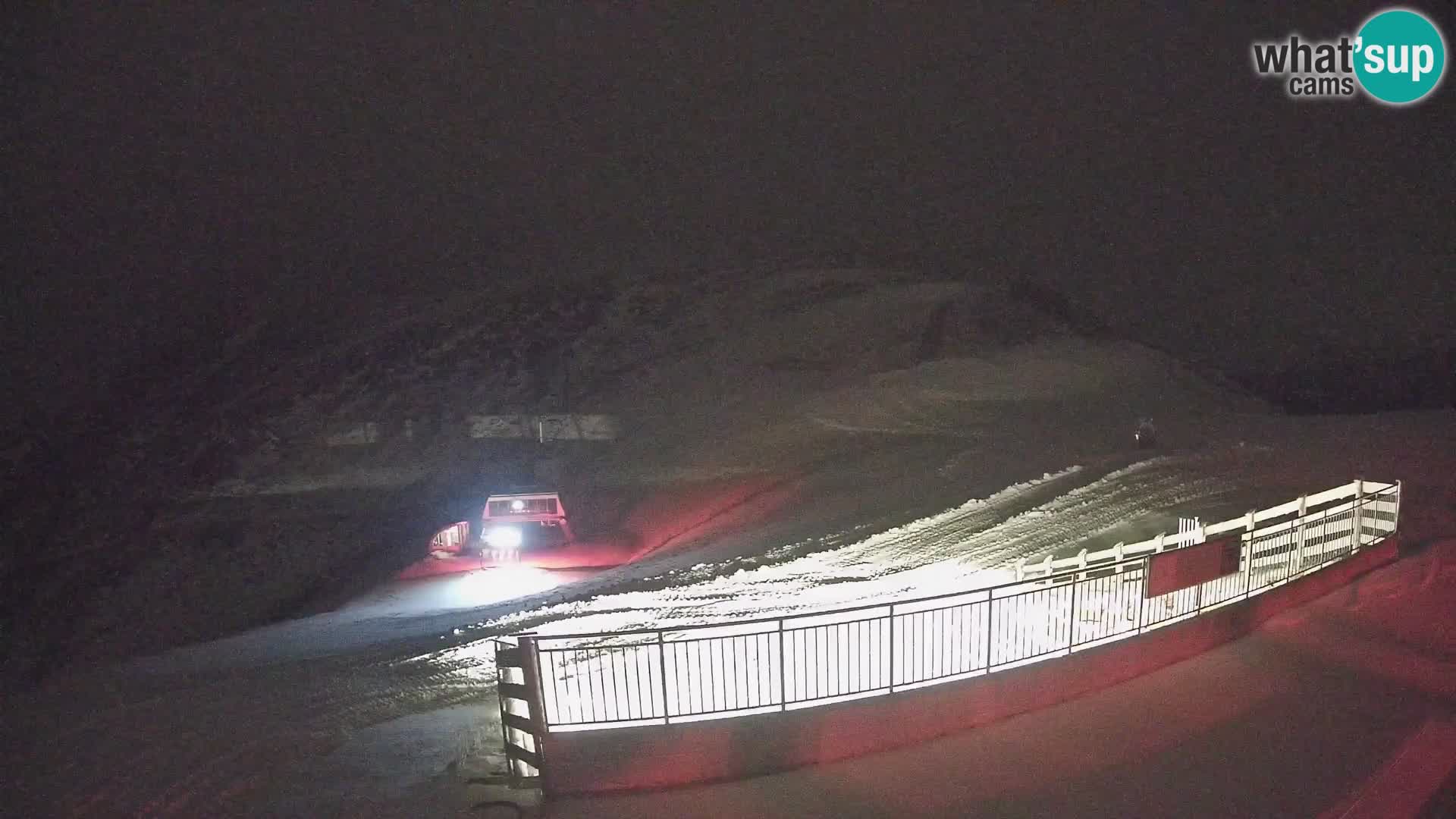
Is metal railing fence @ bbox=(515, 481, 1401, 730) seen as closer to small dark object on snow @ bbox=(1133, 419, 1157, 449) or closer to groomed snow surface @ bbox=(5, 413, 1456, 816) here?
groomed snow surface @ bbox=(5, 413, 1456, 816)

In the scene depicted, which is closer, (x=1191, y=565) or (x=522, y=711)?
(x=522, y=711)

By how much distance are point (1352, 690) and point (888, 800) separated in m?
4.49

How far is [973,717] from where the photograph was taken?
21.5 feet

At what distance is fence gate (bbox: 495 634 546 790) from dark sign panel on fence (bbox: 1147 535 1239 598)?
18.0 feet

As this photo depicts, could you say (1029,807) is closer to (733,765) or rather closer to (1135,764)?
(1135,764)

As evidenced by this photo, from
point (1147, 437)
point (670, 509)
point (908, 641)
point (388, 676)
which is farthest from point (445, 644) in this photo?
point (1147, 437)

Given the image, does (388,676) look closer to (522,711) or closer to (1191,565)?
(522,711)

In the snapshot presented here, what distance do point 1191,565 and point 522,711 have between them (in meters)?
6.27

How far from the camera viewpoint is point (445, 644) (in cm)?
989

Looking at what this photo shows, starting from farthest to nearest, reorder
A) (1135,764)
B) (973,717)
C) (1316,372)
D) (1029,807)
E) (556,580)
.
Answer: (1316,372), (556,580), (973,717), (1135,764), (1029,807)

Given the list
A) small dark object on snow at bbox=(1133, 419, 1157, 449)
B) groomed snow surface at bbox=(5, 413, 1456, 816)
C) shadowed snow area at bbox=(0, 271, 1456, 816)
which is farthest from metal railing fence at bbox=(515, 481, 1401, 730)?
small dark object on snow at bbox=(1133, 419, 1157, 449)

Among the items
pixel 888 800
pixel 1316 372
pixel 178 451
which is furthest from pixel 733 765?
pixel 1316 372

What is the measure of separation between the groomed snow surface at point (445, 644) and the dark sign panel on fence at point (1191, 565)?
2.99 ft

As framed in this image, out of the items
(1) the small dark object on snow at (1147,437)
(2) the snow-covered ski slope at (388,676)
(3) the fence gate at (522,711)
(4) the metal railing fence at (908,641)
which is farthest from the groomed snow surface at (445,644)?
(1) the small dark object on snow at (1147,437)
